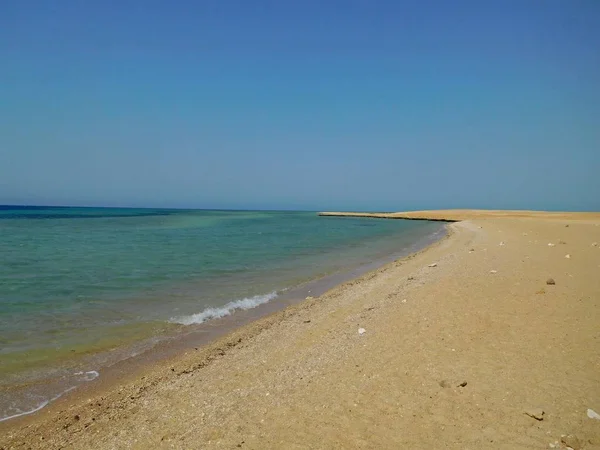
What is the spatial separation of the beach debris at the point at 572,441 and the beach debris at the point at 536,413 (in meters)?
0.32

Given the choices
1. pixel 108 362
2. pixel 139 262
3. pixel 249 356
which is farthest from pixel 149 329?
pixel 139 262

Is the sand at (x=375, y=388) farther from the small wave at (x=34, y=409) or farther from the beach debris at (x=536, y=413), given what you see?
the small wave at (x=34, y=409)

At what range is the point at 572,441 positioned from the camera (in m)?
3.72

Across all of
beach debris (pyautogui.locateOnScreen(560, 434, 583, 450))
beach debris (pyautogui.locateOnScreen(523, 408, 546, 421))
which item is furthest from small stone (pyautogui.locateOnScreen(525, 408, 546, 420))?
beach debris (pyautogui.locateOnScreen(560, 434, 583, 450))

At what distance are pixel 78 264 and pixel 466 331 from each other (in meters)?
17.2

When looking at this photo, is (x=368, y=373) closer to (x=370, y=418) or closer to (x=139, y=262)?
(x=370, y=418)

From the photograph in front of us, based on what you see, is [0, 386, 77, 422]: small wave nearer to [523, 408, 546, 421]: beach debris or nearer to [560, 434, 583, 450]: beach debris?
[523, 408, 546, 421]: beach debris

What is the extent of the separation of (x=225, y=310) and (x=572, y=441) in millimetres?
8236

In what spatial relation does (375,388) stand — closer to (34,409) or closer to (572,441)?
(572,441)

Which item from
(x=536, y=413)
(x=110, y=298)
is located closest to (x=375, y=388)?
(x=536, y=413)

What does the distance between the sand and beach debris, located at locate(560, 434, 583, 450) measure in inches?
1.2

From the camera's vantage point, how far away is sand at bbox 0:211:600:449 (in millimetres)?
4105

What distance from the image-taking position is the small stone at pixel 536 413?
4.11 m

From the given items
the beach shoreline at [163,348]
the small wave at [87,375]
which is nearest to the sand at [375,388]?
the beach shoreline at [163,348]
